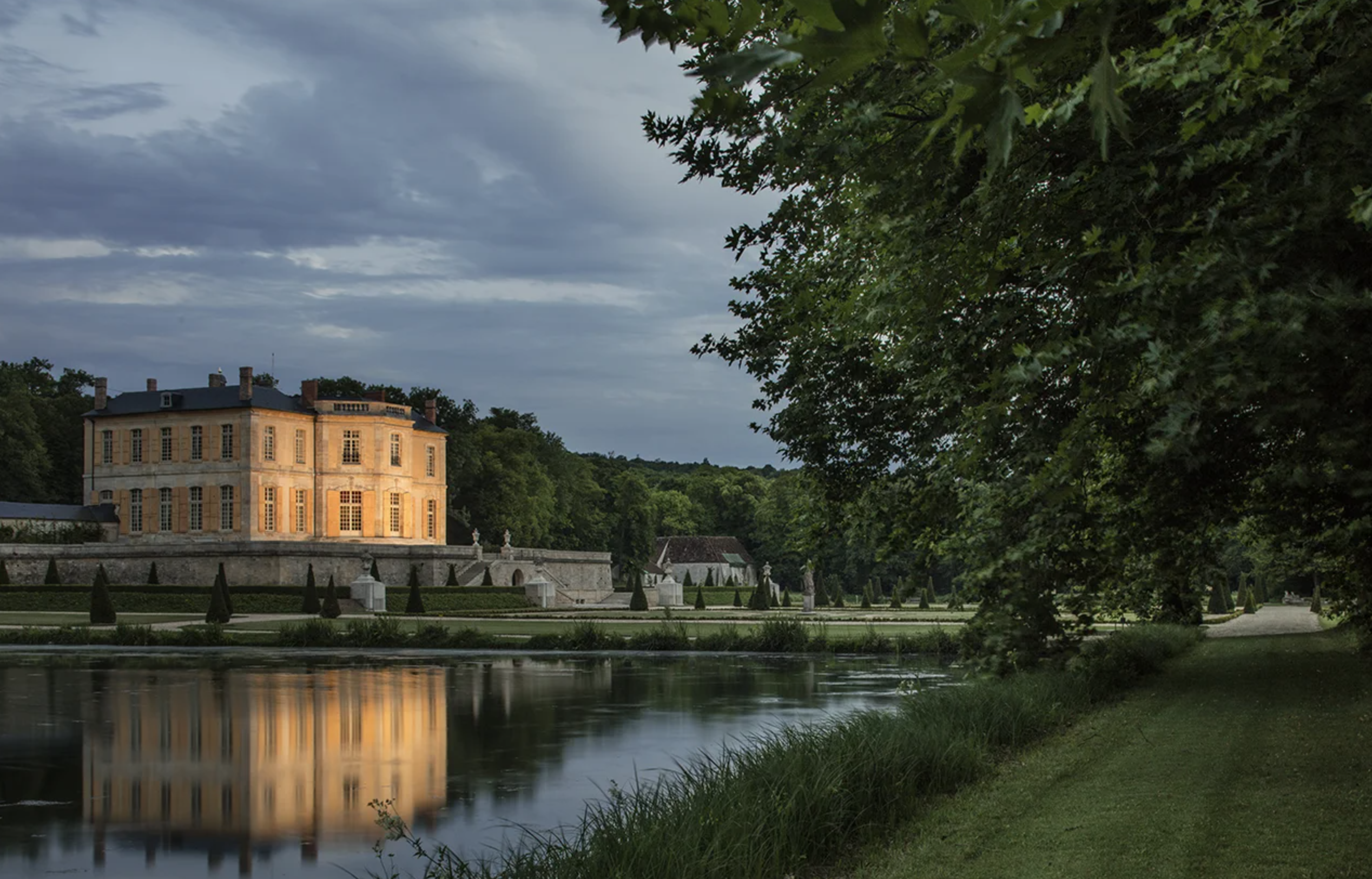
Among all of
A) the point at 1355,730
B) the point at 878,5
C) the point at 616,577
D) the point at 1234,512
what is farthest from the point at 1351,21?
the point at 616,577

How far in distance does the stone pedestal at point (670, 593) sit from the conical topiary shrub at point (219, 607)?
26.0 m

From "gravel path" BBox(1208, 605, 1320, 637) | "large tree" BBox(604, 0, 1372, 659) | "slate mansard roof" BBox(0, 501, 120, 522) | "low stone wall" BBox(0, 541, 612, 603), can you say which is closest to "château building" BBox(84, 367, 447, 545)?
"slate mansard roof" BBox(0, 501, 120, 522)

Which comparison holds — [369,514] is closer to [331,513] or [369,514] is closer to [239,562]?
[331,513]

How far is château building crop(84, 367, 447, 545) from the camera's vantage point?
216 ft

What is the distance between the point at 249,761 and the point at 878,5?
14.9 m

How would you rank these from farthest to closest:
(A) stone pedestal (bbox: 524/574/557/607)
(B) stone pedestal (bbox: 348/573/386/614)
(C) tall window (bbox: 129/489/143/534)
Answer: (C) tall window (bbox: 129/489/143/534), (A) stone pedestal (bbox: 524/574/557/607), (B) stone pedestal (bbox: 348/573/386/614)

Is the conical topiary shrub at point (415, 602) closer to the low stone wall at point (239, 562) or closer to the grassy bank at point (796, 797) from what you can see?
the low stone wall at point (239, 562)

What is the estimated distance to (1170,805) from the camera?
8.42 metres

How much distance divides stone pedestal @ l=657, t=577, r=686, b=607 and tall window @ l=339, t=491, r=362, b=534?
17050 mm

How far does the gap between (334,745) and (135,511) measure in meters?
56.4

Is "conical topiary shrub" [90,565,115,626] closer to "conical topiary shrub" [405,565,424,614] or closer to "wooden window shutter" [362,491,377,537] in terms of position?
"conical topiary shrub" [405,565,424,614]

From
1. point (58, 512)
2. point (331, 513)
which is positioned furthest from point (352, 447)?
point (58, 512)

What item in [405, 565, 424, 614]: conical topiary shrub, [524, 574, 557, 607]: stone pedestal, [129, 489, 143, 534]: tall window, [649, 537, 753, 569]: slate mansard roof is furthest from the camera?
[649, 537, 753, 569]: slate mansard roof

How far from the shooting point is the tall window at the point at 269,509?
6600cm
